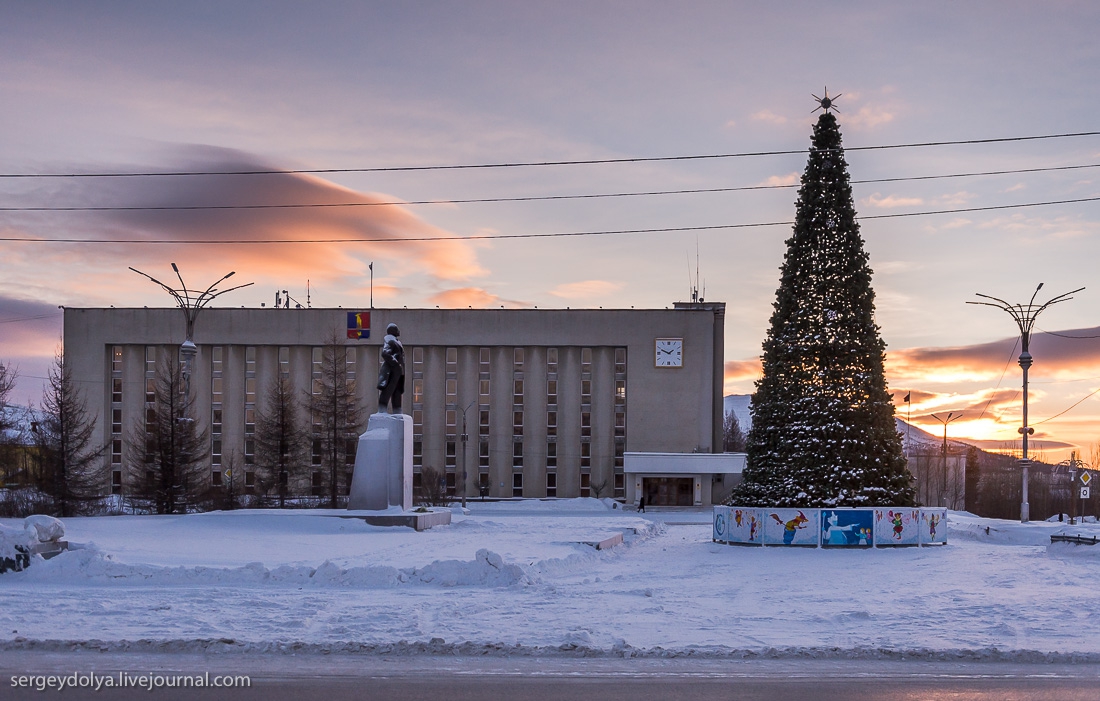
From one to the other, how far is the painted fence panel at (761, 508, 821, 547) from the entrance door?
51.6 metres

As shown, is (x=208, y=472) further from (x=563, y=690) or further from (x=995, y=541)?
(x=563, y=690)

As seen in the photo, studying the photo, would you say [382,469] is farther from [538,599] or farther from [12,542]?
[538,599]

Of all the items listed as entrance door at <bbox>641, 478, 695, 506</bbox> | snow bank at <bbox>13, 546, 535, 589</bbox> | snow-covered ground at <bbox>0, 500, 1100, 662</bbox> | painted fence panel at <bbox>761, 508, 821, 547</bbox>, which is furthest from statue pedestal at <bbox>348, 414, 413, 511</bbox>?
entrance door at <bbox>641, 478, 695, 506</bbox>

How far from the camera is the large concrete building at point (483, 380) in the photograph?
81000mm

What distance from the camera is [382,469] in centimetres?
3134

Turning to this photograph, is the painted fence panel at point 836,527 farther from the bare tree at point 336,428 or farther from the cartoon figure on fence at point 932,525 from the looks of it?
the bare tree at point 336,428

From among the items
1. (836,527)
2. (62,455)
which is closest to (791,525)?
(836,527)

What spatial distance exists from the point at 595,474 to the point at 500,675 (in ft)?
237

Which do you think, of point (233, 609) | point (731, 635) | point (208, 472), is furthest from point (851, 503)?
point (208, 472)

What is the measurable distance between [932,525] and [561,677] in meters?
21.4

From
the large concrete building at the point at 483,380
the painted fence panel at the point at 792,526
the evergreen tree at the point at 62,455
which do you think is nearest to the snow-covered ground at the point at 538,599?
the painted fence panel at the point at 792,526

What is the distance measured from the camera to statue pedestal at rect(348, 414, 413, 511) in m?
31.1

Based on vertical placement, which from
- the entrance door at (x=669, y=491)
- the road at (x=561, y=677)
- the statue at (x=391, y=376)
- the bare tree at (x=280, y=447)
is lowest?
the entrance door at (x=669, y=491)

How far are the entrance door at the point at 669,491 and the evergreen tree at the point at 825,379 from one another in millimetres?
50311
